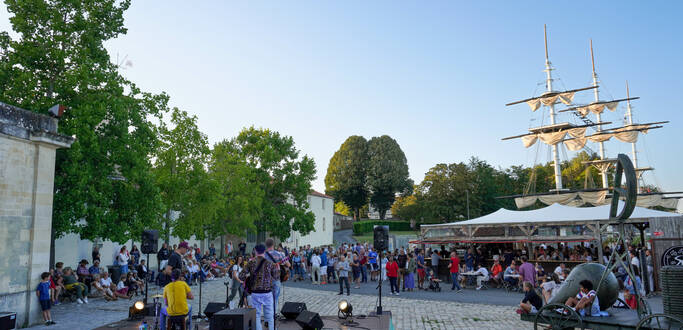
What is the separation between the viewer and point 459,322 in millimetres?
11852

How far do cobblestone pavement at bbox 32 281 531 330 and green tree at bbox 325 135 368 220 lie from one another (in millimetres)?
48470

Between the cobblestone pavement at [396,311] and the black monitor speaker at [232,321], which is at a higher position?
the black monitor speaker at [232,321]

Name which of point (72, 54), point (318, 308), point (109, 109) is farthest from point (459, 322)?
point (72, 54)

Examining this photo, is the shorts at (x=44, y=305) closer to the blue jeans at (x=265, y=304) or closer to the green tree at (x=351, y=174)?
the blue jeans at (x=265, y=304)

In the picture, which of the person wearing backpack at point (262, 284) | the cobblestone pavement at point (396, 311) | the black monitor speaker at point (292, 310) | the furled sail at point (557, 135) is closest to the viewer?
the person wearing backpack at point (262, 284)

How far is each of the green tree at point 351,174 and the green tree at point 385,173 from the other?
1124 millimetres

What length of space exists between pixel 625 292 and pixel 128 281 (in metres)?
16.3

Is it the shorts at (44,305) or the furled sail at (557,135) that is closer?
the shorts at (44,305)

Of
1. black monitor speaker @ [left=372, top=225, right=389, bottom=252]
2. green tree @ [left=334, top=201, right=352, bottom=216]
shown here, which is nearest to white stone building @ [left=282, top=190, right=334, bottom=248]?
green tree @ [left=334, top=201, right=352, bottom=216]

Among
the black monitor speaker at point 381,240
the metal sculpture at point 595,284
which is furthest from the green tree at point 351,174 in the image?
the metal sculpture at point 595,284

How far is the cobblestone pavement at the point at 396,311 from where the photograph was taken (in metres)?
11.4

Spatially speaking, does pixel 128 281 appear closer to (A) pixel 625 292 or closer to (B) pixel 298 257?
(B) pixel 298 257

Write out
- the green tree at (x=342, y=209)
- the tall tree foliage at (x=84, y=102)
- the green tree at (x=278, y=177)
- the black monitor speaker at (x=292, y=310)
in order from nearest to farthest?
the black monitor speaker at (x=292, y=310) → the tall tree foliage at (x=84, y=102) → the green tree at (x=278, y=177) → the green tree at (x=342, y=209)

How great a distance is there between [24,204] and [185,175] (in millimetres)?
13664
